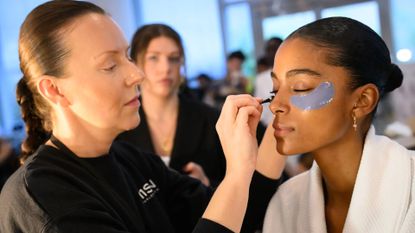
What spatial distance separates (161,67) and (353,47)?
0.91 m

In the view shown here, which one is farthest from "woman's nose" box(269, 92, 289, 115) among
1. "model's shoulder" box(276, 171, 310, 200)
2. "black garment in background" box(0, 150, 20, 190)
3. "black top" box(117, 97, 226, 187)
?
"black garment in background" box(0, 150, 20, 190)

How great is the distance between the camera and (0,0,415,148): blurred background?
16.4 feet

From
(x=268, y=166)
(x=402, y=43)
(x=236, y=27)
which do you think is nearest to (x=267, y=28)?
(x=236, y=27)

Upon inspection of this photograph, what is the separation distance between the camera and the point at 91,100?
0.96 m

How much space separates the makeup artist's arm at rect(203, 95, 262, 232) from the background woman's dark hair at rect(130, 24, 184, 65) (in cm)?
87

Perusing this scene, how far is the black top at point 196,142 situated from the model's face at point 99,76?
595 mm

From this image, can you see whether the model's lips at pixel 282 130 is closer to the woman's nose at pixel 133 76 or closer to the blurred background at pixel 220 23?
the woman's nose at pixel 133 76

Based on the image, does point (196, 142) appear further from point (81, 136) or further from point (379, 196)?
point (379, 196)

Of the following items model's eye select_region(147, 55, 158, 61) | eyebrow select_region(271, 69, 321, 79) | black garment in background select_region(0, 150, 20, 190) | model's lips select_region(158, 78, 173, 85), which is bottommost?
black garment in background select_region(0, 150, 20, 190)

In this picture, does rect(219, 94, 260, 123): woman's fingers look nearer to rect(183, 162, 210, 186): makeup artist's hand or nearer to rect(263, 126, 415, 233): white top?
rect(263, 126, 415, 233): white top

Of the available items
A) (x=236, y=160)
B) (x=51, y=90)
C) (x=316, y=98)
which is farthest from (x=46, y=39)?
(x=316, y=98)

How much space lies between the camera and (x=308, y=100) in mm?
925

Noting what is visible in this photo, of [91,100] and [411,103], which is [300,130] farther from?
[411,103]

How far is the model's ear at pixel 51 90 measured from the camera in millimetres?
975
